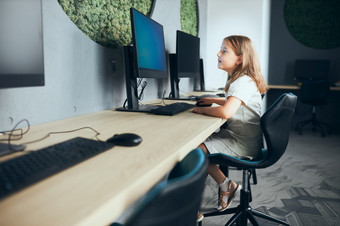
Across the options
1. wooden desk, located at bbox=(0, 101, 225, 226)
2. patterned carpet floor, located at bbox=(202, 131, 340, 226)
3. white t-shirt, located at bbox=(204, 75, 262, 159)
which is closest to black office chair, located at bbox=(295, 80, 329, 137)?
patterned carpet floor, located at bbox=(202, 131, 340, 226)

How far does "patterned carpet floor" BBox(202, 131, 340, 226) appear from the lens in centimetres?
199

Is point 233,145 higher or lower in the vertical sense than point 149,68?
lower

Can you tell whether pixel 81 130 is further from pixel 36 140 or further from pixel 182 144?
pixel 182 144

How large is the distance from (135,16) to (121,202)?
1.23m

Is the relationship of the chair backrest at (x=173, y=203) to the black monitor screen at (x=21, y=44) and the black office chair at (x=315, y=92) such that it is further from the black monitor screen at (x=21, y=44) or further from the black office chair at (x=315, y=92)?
the black office chair at (x=315, y=92)

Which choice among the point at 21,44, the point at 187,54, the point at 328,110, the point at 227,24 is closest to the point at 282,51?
the point at 328,110

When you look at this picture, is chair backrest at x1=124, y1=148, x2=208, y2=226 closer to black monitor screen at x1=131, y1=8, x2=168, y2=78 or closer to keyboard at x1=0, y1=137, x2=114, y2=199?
keyboard at x1=0, y1=137, x2=114, y2=199

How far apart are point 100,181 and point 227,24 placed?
424 cm

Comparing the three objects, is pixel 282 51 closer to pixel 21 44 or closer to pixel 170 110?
pixel 170 110

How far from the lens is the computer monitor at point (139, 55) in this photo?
1.58 meters

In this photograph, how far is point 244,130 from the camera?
5.86 ft

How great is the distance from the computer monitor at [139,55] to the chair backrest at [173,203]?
110cm

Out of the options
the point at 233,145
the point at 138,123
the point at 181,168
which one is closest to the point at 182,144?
the point at 181,168

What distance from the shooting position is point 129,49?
1.70 metres
